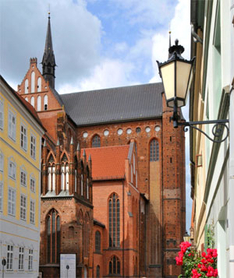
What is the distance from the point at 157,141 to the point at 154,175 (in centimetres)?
426

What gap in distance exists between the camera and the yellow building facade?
831 inches

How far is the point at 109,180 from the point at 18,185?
2573 centimetres

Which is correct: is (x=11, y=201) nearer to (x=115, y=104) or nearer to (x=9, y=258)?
(x=9, y=258)

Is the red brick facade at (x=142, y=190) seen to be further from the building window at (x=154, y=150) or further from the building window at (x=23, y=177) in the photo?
the building window at (x=23, y=177)

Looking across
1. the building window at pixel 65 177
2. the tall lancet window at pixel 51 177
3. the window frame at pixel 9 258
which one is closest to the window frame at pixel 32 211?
the window frame at pixel 9 258

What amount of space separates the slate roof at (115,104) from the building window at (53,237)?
26369 millimetres

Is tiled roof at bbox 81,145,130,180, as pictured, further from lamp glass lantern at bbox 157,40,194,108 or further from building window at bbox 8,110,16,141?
lamp glass lantern at bbox 157,40,194,108

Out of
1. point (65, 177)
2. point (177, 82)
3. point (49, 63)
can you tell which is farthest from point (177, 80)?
point (49, 63)

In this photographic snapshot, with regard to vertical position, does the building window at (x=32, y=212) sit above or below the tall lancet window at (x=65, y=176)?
below

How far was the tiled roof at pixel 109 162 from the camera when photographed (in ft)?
160

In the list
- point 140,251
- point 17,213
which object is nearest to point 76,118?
point 140,251

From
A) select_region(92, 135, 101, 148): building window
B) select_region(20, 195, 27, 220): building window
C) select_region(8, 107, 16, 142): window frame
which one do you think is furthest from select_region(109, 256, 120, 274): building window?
select_region(8, 107, 16, 142): window frame

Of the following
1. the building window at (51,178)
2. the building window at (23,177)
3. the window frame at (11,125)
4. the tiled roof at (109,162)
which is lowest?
the building window at (23,177)

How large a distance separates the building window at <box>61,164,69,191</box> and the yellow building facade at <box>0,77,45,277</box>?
8.49 metres
